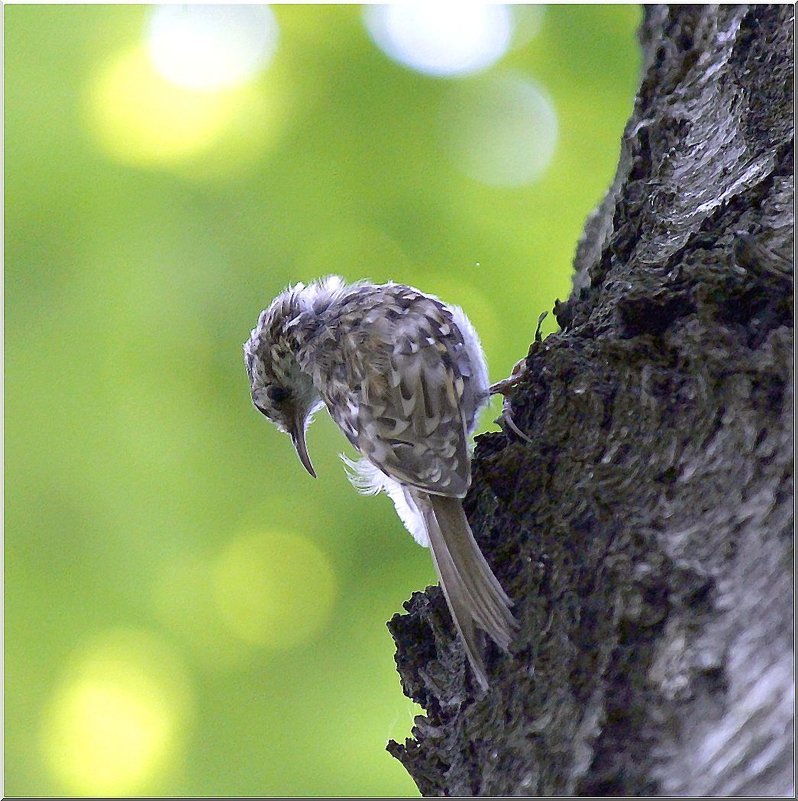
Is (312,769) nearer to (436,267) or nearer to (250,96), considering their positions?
(436,267)

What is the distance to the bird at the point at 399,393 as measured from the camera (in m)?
1.61

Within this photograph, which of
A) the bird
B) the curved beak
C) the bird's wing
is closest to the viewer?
the bird

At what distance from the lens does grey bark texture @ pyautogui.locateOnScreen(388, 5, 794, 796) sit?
1146 millimetres

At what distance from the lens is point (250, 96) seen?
114 inches

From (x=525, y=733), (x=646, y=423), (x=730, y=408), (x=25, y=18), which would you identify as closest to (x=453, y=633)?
(x=525, y=733)

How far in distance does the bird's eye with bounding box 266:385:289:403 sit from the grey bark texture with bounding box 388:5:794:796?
961 mm

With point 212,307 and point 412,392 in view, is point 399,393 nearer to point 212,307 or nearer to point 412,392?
point 412,392

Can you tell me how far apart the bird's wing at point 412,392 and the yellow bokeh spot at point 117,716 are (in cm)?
127

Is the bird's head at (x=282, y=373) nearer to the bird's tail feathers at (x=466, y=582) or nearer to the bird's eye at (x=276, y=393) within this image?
the bird's eye at (x=276, y=393)

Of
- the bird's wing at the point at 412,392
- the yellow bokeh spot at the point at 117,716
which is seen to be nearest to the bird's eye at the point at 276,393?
the bird's wing at the point at 412,392

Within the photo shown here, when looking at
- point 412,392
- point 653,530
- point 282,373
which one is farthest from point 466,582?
point 282,373

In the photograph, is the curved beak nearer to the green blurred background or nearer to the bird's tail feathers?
the green blurred background

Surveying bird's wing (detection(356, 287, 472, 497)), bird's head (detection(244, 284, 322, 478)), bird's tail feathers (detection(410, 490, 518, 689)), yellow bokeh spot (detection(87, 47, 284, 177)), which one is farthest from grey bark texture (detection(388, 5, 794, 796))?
yellow bokeh spot (detection(87, 47, 284, 177))

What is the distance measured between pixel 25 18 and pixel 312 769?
2270 mm
